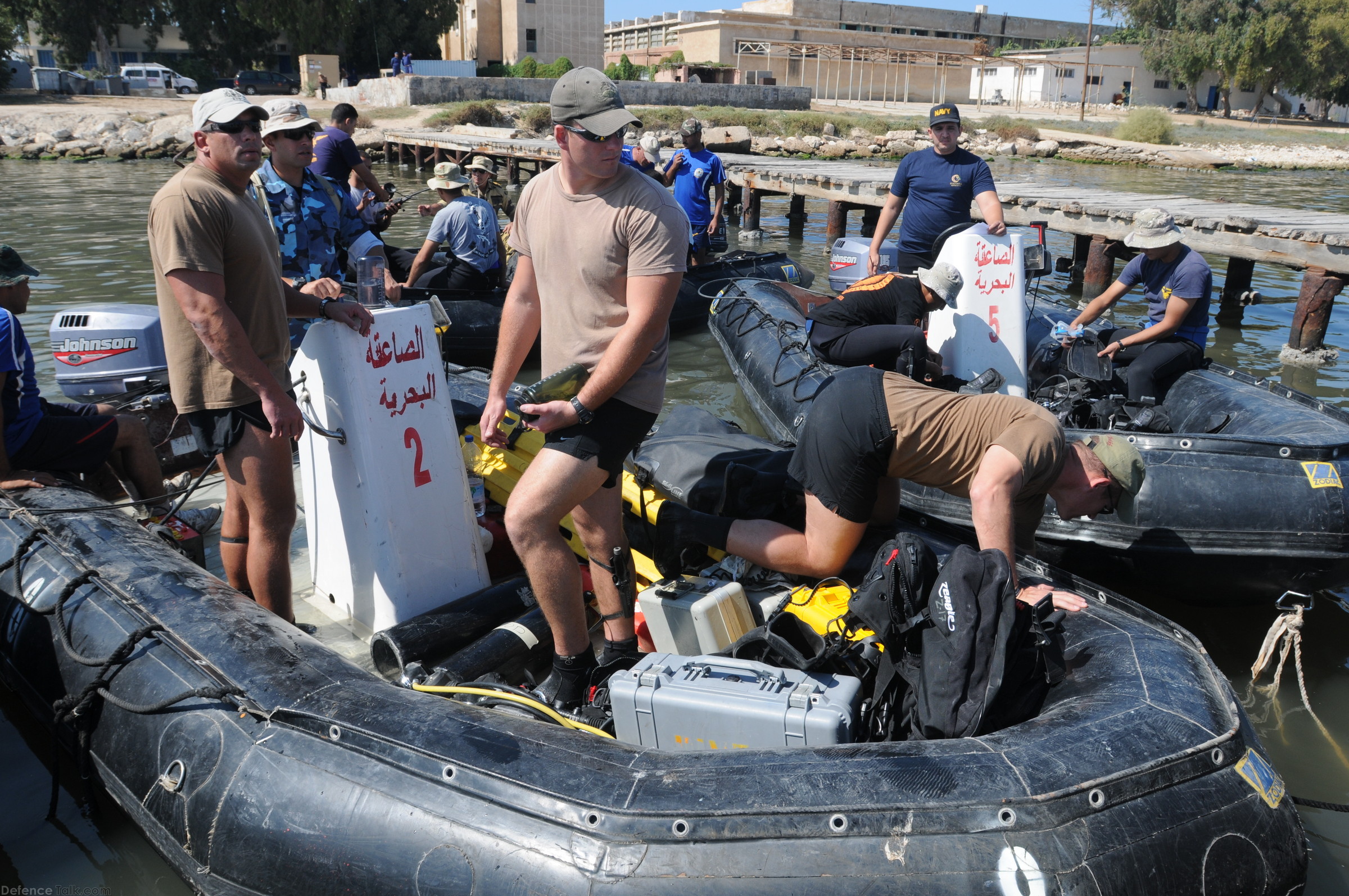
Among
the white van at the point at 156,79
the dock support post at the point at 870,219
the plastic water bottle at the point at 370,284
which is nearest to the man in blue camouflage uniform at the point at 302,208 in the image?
the plastic water bottle at the point at 370,284

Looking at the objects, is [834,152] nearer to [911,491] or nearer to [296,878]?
[911,491]

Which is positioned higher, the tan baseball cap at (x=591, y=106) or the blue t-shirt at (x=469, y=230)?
the tan baseball cap at (x=591, y=106)

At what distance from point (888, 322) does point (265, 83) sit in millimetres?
43750

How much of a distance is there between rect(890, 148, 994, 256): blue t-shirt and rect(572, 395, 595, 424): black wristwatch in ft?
14.6

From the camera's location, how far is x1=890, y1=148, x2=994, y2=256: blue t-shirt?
21.2 feet

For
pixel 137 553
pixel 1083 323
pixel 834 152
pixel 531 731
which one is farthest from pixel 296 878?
pixel 834 152

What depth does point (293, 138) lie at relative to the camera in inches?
161

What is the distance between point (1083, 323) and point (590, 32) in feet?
164

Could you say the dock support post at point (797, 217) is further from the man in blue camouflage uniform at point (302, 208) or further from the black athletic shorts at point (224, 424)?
the black athletic shorts at point (224, 424)

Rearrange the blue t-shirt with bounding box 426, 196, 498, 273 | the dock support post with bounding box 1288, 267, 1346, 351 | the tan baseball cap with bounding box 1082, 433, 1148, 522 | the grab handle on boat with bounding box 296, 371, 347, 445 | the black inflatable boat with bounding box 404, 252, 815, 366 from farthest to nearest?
the dock support post with bounding box 1288, 267, 1346, 351 → the black inflatable boat with bounding box 404, 252, 815, 366 → the blue t-shirt with bounding box 426, 196, 498, 273 → the grab handle on boat with bounding box 296, 371, 347, 445 → the tan baseball cap with bounding box 1082, 433, 1148, 522

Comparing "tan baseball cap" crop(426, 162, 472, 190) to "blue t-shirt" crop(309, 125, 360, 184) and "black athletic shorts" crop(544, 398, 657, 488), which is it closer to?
"blue t-shirt" crop(309, 125, 360, 184)

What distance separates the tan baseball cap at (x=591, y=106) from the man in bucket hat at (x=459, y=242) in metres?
5.02

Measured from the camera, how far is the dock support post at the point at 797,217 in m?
16.5

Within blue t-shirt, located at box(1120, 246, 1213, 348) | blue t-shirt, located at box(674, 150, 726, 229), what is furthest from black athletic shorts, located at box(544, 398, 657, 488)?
blue t-shirt, located at box(674, 150, 726, 229)
